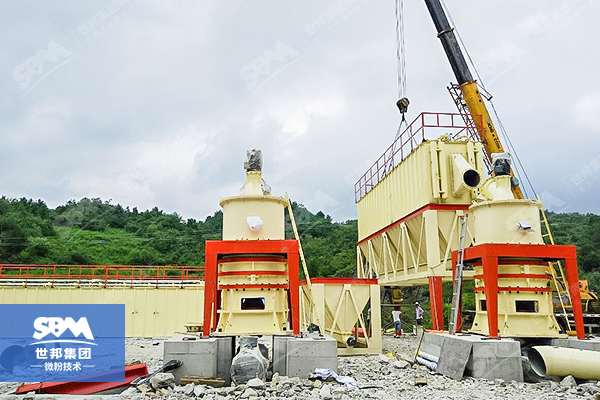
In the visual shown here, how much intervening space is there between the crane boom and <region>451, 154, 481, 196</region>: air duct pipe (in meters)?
5.07

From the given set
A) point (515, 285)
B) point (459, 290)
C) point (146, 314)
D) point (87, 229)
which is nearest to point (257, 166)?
point (459, 290)

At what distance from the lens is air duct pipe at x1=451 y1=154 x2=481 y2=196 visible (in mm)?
16562

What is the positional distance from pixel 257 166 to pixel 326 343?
519 cm

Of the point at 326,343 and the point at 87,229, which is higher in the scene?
the point at 87,229

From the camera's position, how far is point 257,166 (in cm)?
1359

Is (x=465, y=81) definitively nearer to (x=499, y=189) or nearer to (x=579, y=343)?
(x=499, y=189)

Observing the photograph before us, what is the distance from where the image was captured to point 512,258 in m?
12.8

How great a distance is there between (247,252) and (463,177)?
8295mm

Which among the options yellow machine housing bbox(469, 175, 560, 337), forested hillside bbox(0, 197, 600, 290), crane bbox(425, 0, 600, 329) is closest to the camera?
yellow machine housing bbox(469, 175, 560, 337)

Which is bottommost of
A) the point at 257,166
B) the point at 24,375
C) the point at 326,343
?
the point at 24,375

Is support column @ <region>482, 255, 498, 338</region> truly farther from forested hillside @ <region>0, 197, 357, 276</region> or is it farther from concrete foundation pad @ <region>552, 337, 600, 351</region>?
forested hillside @ <region>0, 197, 357, 276</region>

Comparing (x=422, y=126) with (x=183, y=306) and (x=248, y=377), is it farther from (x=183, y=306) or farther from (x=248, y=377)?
(x=183, y=306)

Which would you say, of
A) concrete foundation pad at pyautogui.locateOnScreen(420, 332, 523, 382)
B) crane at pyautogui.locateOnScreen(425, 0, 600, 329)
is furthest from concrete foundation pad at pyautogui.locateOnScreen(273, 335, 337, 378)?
crane at pyautogui.locateOnScreen(425, 0, 600, 329)

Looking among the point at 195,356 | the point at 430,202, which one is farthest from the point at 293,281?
the point at 430,202
